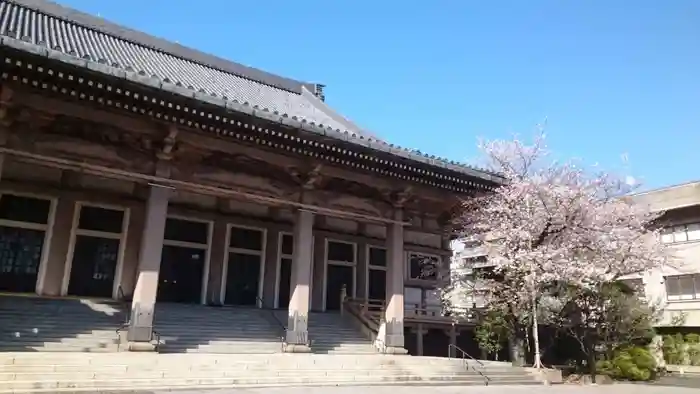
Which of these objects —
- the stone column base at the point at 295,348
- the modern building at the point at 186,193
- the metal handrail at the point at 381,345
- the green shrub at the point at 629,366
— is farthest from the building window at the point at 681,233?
the stone column base at the point at 295,348

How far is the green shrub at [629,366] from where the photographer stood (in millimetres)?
15547

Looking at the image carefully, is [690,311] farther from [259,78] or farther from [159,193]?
[159,193]

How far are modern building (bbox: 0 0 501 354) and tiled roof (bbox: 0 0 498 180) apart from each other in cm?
9

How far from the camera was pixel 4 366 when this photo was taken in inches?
299

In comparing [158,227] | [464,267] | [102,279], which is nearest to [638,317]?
[464,267]

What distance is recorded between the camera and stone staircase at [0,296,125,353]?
31.5 ft

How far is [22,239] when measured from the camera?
12.0m

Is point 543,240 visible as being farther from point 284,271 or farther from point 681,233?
point 681,233

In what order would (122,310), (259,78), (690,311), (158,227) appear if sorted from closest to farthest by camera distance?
(158,227)
(122,310)
(259,78)
(690,311)

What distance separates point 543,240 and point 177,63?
48.0 feet

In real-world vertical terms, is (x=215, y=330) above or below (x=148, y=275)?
below

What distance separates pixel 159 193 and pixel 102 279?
356 centimetres

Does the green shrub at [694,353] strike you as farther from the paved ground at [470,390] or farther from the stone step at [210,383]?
the stone step at [210,383]

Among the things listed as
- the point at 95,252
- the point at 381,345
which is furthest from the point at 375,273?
the point at 95,252
